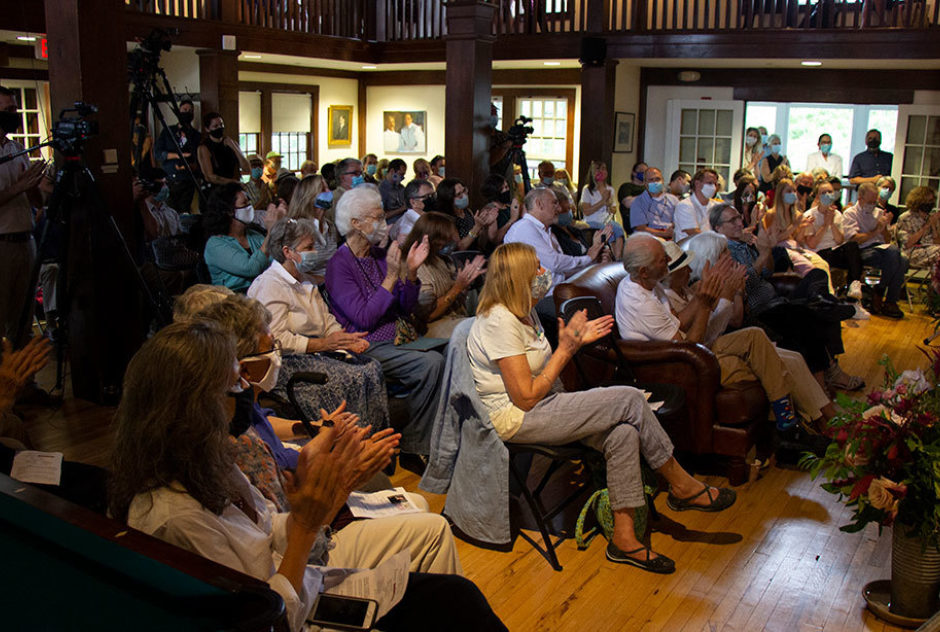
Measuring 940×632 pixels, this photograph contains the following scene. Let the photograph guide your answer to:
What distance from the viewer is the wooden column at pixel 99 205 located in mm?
4945

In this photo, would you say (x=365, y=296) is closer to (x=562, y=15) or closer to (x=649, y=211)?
(x=649, y=211)

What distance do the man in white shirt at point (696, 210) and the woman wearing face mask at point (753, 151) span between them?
3.31m

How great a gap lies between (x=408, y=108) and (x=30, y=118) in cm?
554

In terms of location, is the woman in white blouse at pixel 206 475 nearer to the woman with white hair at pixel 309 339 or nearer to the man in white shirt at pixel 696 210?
the woman with white hair at pixel 309 339

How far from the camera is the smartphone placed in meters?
2.00

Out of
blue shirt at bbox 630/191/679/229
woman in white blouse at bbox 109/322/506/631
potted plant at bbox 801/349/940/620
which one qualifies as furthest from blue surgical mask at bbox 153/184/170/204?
potted plant at bbox 801/349/940/620

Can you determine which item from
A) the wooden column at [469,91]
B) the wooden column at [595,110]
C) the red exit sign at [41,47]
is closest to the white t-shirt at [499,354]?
the wooden column at [469,91]

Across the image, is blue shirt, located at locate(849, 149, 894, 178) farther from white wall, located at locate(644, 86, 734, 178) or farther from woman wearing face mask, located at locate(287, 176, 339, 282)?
woman wearing face mask, located at locate(287, 176, 339, 282)

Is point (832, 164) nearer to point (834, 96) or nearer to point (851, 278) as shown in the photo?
point (834, 96)

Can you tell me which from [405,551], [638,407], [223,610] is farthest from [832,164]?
[223,610]

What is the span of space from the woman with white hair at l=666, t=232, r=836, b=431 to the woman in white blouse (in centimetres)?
280

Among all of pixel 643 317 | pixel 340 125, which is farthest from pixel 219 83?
pixel 643 317

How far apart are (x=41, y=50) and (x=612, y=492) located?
8.45 meters

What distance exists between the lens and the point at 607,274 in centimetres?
494
